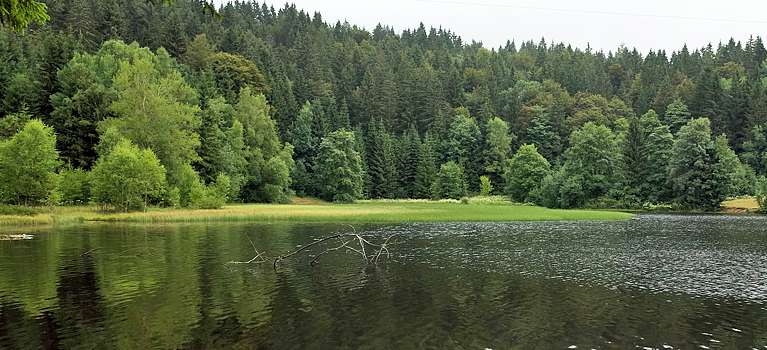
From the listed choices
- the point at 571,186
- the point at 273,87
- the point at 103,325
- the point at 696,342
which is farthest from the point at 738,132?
the point at 103,325

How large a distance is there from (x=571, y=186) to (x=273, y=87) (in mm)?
75813

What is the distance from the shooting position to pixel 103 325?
2059 centimetres

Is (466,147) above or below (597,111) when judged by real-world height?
below

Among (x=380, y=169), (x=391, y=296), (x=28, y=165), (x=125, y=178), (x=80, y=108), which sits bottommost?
(x=391, y=296)

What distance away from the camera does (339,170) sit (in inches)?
4628

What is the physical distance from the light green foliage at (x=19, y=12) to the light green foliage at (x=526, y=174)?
113 metres

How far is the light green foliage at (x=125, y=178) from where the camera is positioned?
231 ft

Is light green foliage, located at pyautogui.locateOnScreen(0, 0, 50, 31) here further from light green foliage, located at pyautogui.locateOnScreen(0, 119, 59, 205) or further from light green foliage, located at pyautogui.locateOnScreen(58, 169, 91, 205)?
light green foliage, located at pyautogui.locateOnScreen(58, 169, 91, 205)

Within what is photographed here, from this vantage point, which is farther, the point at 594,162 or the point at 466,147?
the point at 466,147

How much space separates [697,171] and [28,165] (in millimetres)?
98765

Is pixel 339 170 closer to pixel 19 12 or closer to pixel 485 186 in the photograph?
pixel 485 186

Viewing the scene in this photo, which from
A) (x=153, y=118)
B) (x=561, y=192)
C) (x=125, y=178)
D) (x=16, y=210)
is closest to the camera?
(x=16, y=210)

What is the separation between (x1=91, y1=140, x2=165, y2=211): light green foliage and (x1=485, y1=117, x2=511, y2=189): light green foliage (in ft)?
322

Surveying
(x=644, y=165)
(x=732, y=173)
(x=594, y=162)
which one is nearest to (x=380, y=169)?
(x=594, y=162)
